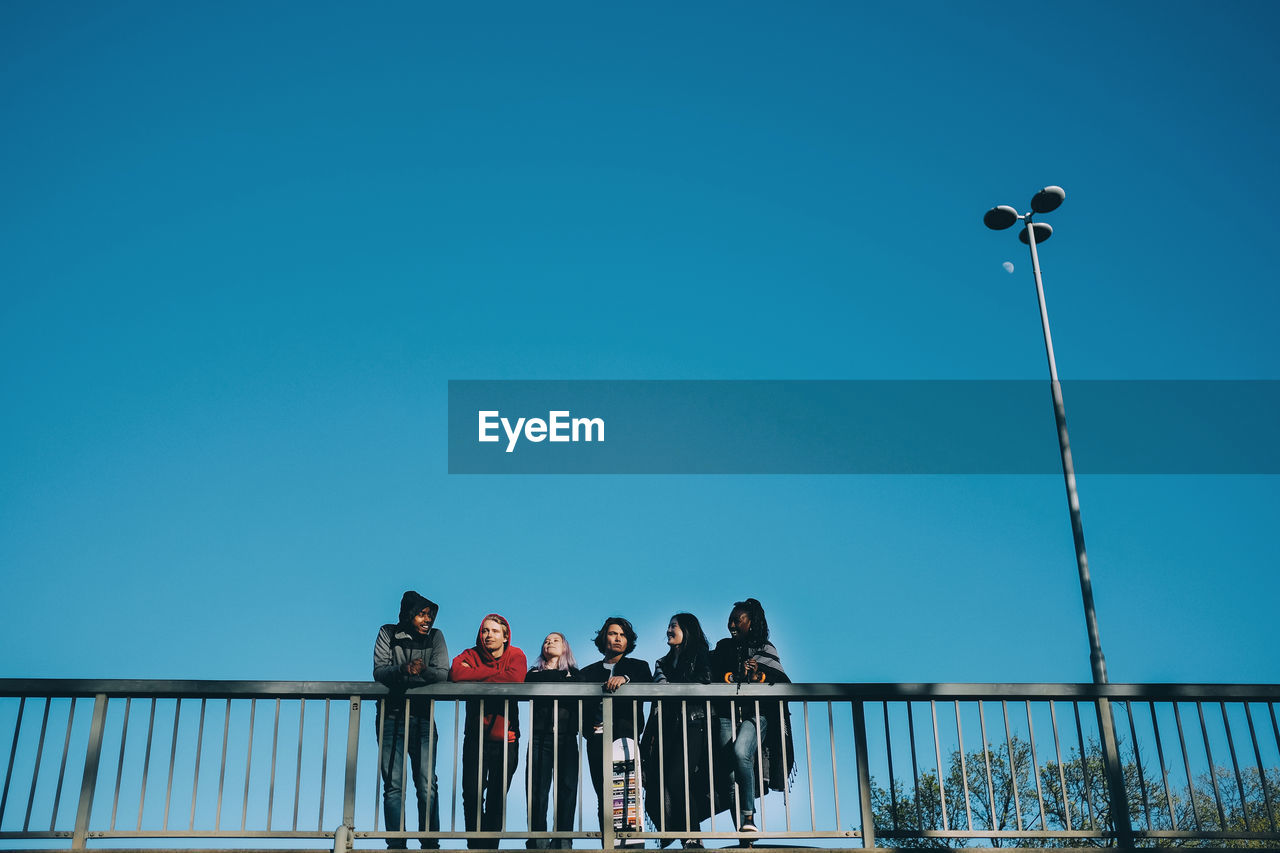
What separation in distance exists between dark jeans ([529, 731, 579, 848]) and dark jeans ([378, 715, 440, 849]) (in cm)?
63

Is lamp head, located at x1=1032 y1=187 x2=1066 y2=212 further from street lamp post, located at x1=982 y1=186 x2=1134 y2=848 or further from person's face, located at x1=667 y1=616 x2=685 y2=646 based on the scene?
person's face, located at x1=667 y1=616 x2=685 y2=646

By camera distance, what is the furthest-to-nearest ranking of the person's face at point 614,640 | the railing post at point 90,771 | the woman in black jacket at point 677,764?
the person's face at point 614,640 → the woman in black jacket at point 677,764 → the railing post at point 90,771

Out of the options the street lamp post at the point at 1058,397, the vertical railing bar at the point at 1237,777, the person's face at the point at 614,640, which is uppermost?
the street lamp post at the point at 1058,397

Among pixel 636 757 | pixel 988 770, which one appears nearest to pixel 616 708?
pixel 636 757

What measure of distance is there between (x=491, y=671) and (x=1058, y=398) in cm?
1292

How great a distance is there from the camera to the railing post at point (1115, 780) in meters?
7.83

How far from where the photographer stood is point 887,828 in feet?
24.7

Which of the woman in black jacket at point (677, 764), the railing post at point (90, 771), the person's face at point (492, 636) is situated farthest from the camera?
the person's face at point (492, 636)

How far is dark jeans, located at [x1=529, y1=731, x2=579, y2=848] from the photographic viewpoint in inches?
299

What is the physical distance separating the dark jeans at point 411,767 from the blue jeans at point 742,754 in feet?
6.25

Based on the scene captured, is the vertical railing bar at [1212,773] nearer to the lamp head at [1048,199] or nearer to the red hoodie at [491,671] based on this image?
the red hoodie at [491,671]

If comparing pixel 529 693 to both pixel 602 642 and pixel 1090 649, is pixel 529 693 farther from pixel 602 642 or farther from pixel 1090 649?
pixel 1090 649

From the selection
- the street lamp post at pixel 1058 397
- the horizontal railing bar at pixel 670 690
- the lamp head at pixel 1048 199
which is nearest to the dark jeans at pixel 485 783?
the horizontal railing bar at pixel 670 690

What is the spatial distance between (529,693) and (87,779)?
2.78 m
